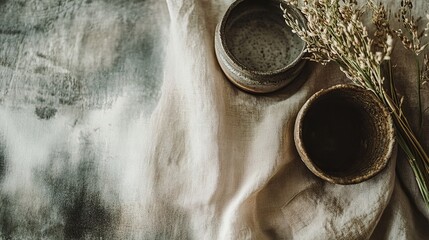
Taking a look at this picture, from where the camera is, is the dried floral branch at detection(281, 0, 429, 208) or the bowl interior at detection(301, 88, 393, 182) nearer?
the dried floral branch at detection(281, 0, 429, 208)

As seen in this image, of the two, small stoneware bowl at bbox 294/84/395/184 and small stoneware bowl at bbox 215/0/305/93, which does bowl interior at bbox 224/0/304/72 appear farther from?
small stoneware bowl at bbox 294/84/395/184

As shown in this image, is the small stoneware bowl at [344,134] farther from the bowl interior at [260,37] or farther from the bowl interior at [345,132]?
the bowl interior at [260,37]

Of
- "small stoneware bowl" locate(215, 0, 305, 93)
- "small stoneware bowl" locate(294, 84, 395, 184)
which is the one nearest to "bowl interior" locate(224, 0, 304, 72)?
"small stoneware bowl" locate(215, 0, 305, 93)

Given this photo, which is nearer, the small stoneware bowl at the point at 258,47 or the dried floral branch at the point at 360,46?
the dried floral branch at the point at 360,46

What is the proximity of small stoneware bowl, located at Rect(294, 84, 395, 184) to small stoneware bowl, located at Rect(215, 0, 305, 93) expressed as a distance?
82mm

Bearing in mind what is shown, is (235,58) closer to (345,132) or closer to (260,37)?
(260,37)

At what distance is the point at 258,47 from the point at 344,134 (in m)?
0.24

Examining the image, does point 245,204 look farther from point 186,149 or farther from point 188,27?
point 188,27

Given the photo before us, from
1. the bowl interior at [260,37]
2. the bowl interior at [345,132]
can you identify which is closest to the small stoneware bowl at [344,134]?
the bowl interior at [345,132]

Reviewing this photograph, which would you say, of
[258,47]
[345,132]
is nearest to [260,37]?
[258,47]

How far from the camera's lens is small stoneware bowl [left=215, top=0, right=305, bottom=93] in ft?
3.16

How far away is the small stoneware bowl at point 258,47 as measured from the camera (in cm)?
96

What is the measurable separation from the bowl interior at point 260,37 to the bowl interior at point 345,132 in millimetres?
117

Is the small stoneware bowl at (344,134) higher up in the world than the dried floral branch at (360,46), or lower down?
lower down
